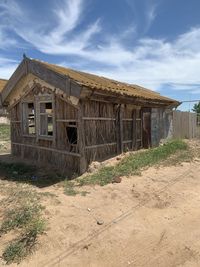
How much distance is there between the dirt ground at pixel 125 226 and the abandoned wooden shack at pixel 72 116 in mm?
1997

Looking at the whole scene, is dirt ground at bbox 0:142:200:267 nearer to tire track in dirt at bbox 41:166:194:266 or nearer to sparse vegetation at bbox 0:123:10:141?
tire track in dirt at bbox 41:166:194:266

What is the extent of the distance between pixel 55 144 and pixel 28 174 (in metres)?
1.34

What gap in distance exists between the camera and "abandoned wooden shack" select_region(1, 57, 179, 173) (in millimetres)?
8922

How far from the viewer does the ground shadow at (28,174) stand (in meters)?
8.66

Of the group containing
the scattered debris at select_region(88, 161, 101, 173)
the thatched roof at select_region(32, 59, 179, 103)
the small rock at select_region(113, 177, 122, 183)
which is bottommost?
the small rock at select_region(113, 177, 122, 183)

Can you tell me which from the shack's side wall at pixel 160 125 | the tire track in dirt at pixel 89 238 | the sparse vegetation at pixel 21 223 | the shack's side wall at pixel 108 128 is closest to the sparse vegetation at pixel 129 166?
the shack's side wall at pixel 108 128

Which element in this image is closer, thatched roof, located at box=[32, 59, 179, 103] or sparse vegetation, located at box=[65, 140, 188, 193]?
sparse vegetation, located at box=[65, 140, 188, 193]

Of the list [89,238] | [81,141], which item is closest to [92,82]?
[81,141]

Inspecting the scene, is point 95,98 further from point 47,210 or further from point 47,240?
point 47,240

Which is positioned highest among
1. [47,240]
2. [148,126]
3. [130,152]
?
[148,126]

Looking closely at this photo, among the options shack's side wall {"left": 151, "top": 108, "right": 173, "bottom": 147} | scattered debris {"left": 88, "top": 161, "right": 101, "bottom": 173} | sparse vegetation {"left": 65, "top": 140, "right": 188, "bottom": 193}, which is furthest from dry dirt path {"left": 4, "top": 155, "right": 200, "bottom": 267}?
shack's side wall {"left": 151, "top": 108, "right": 173, "bottom": 147}

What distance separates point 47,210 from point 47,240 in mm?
1136

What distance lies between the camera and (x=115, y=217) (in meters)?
5.79

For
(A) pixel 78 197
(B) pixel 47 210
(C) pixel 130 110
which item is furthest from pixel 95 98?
(B) pixel 47 210
